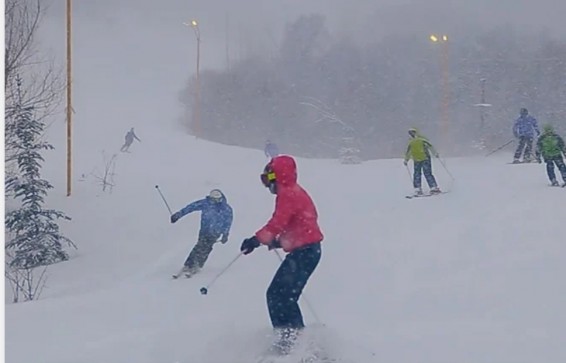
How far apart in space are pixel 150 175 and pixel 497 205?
601 inches

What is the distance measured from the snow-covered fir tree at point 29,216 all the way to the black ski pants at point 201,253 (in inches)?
232

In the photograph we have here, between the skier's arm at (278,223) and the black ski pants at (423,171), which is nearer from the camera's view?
the skier's arm at (278,223)

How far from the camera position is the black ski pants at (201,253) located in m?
11.7

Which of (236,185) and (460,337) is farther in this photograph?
(236,185)

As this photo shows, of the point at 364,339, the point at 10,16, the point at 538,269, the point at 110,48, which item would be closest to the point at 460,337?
the point at 364,339

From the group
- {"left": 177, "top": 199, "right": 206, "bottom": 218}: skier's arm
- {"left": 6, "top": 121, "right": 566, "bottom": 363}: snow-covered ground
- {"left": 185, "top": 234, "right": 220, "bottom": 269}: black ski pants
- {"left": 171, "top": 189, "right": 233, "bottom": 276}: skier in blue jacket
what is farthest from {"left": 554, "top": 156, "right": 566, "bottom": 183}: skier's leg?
{"left": 177, "top": 199, "right": 206, "bottom": 218}: skier's arm

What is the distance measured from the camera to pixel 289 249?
6625 millimetres

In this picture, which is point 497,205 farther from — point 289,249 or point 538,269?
point 289,249

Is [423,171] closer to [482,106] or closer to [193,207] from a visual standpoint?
[193,207]

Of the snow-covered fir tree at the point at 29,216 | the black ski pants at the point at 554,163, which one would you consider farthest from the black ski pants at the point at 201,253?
the black ski pants at the point at 554,163

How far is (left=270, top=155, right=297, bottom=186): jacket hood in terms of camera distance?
22.0 ft

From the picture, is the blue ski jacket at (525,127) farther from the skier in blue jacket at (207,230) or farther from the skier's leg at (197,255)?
the skier's leg at (197,255)

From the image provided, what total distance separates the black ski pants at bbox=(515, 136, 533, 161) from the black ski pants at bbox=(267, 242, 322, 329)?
1595cm

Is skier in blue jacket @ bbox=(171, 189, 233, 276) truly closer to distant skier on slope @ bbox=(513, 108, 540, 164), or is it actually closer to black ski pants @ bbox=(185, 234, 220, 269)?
black ski pants @ bbox=(185, 234, 220, 269)
